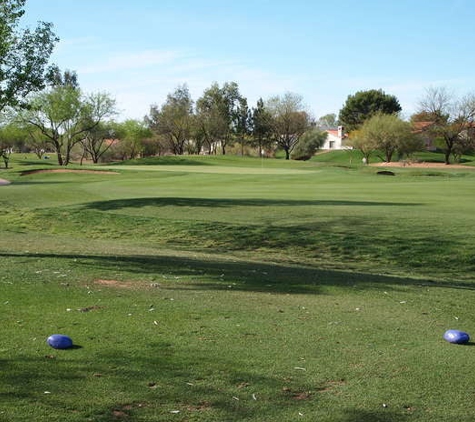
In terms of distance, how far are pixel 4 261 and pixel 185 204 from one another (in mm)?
13500

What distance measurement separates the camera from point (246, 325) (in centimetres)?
772

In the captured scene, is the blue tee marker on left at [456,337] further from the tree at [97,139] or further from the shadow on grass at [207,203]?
the tree at [97,139]

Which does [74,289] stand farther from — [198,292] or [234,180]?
[234,180]

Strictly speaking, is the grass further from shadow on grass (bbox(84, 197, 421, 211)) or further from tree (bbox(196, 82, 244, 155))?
tree (bbox(196, 82, 244, 155))

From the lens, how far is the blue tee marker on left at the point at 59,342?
6414 mm

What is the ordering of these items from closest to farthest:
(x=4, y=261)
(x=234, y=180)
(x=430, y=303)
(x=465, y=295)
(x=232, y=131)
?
(x=430, y=303), (x=465, y=295), (x=4, y=261), (x=234, y=180), (x=232, y=131)

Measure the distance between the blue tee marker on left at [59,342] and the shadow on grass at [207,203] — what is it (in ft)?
63.0

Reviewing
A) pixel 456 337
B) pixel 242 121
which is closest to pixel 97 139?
pixel 242 121

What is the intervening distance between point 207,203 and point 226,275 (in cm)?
1468

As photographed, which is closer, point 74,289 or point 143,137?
point 74,289

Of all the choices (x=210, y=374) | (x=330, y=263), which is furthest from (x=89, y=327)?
(x=330, y=263)

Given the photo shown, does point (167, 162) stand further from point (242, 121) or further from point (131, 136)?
point (242, 121)

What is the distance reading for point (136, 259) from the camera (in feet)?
46.9

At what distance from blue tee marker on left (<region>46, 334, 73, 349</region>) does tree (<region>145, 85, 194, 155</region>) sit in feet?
360
